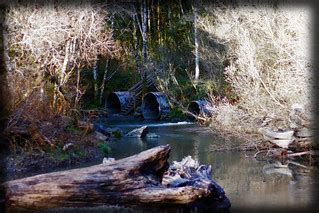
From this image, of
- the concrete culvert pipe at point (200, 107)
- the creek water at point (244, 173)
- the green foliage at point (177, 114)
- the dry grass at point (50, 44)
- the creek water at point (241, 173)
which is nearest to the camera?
the creek water at point (241, 173)

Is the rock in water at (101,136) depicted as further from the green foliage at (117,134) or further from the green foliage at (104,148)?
the green foliage at (104,148)

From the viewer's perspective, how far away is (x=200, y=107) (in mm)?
8438

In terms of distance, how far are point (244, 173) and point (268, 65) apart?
2.27 meters

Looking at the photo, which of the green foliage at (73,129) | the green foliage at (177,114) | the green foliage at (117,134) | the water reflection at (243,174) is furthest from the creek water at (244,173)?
the green foliage at (177,114)

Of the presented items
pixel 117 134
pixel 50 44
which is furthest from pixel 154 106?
pixel 50 44

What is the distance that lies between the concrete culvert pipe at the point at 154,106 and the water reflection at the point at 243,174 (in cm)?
244

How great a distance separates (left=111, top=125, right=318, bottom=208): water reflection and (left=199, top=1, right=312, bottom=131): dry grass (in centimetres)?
61

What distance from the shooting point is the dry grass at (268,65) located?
5035 millimetres

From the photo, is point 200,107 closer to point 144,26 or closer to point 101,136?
point 101,136

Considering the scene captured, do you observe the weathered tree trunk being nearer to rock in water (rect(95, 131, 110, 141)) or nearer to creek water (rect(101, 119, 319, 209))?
creek water (rect(101, 119, 319, 209))

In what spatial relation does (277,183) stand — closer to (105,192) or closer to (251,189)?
(251,189)

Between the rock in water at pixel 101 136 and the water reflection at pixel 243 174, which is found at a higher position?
the rock in water at pixel 101 136

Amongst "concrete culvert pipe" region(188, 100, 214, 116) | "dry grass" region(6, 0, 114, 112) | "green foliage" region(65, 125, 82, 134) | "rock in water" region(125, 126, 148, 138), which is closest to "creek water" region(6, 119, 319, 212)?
"rock in water" region(125, 126, 148, 138)

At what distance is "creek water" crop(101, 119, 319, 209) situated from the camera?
328 centimetres
